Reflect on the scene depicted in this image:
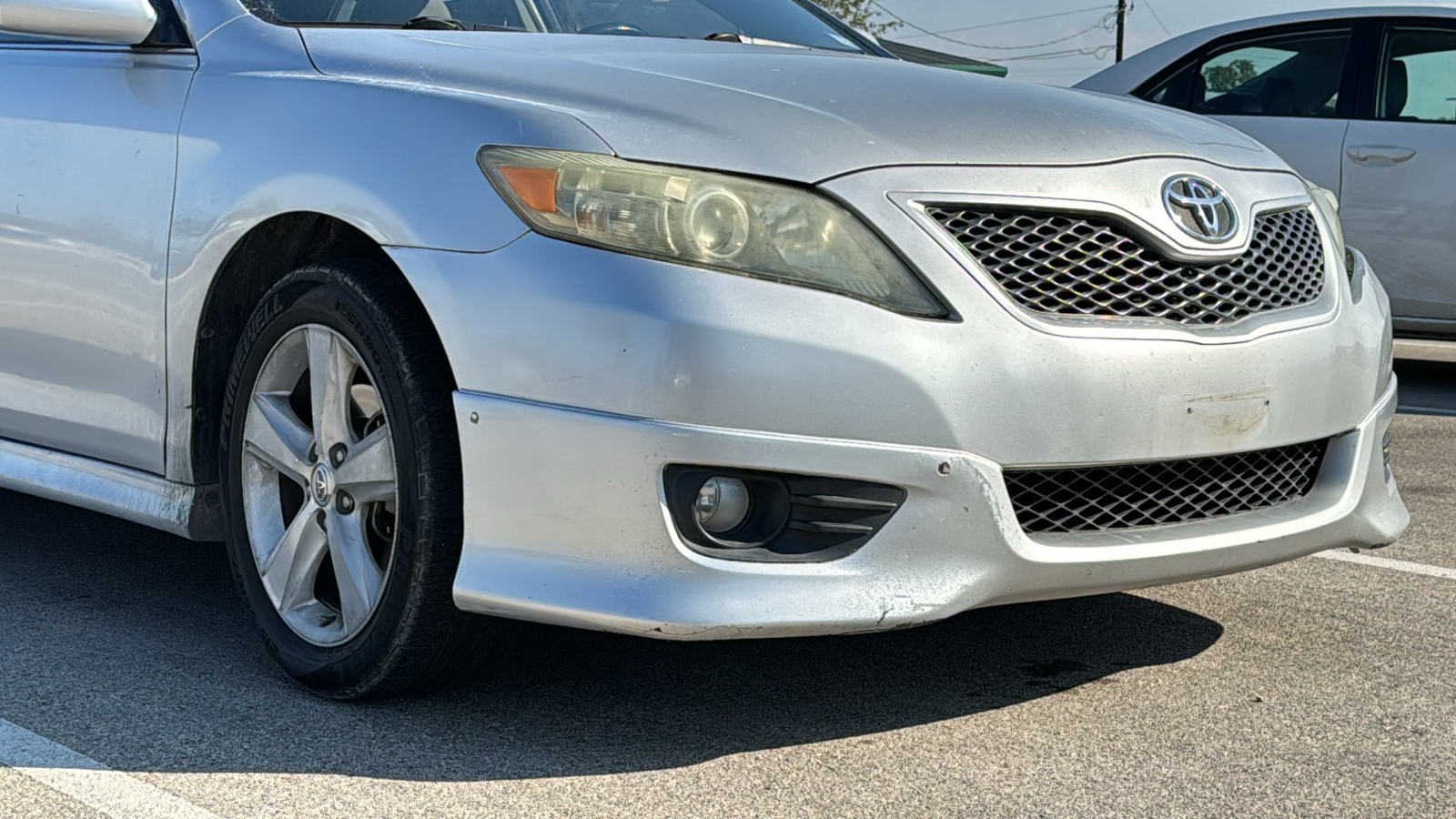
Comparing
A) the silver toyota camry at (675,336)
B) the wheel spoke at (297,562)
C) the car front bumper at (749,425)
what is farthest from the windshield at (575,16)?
the wheel spoke at (297,562)

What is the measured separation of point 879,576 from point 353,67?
1.37 meters

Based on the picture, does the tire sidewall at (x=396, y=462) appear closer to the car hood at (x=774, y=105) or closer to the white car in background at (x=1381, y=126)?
the car hood at (x=774, y=105)

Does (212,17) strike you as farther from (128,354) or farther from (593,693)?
(593,693)

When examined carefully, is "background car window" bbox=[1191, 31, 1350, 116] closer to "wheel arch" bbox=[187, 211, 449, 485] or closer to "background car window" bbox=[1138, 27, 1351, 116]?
"background car window" bbox=[1138, 27, 1351, 116]

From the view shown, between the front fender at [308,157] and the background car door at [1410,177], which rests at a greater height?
the front fender at [308,157]

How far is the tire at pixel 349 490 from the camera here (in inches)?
121

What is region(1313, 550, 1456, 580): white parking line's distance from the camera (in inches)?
171

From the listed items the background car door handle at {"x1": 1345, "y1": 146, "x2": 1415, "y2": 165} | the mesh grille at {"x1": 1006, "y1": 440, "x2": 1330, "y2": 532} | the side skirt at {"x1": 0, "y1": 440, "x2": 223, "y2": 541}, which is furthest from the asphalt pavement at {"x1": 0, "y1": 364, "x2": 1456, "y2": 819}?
the background car door handle at {"x1": 1345, "y1": 146, "x2": 1415, "y2": 165}

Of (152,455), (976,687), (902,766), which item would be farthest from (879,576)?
(152,455)

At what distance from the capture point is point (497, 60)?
3.33 metres

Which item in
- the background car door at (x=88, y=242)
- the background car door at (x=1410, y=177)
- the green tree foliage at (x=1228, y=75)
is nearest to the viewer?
the background car door at (x=88, y=242)

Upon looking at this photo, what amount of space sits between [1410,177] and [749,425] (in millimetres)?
5467

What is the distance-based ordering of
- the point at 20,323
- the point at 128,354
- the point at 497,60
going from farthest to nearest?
1. the point at 20,323
2. the point at 128,354
3. the point at 497,60

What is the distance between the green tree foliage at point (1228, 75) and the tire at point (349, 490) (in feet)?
17.9
